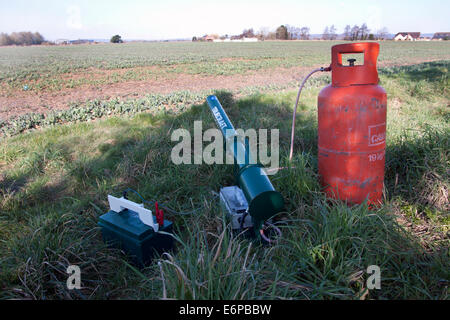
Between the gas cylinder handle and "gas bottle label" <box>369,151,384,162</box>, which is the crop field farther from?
the gas cylinder handle

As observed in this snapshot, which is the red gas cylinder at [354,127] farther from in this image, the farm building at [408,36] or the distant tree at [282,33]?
the farm building at [408,36]

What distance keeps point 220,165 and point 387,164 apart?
5.96 feet

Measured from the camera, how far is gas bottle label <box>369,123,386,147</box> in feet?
8.05

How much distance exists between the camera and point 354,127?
2447 mm

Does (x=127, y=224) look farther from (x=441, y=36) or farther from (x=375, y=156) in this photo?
(x=441, y=36)

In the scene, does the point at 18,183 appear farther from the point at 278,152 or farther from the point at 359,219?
the point at 359,219

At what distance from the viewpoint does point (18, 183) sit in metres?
3.55

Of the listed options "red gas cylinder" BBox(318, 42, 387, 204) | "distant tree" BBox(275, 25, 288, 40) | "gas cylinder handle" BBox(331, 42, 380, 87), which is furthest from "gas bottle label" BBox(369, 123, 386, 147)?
"distant tree" BBox(275, 25, 288, 40)

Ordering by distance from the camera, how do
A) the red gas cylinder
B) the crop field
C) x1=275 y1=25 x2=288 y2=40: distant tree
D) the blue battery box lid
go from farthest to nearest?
x1=275 y1=25 x2=288 y2=40: distant tree, the red gas cylinder, the blue battery box lid, the crop field

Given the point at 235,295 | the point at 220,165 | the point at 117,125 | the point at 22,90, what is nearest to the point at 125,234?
the point at 235,295

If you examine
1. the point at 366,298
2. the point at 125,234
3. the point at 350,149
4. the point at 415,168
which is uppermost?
the point at 350,149

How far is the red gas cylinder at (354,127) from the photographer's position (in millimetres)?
2422

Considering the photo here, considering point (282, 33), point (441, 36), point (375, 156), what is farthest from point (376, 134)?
point (441, 36)

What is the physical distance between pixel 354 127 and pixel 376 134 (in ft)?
0.67
